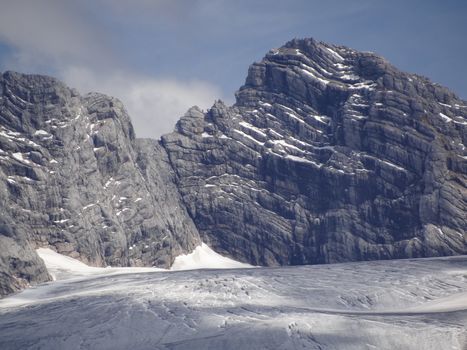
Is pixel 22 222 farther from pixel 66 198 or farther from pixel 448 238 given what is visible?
pixel 448 238

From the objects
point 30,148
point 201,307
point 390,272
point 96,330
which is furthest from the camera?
point 30,148

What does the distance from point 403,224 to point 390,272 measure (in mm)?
55746

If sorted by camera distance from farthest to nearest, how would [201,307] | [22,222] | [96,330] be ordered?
[22,222] < [201,307] < [96,330]

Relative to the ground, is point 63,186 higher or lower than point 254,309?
higher

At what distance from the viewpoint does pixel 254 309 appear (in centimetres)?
11662

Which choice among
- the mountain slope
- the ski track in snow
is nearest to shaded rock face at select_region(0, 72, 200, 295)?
the ski track in snow

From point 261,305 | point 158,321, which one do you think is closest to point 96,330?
point 158,321

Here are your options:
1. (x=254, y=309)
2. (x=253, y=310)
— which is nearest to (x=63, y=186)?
(x=254, y=309)

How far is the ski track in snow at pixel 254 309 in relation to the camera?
103 m

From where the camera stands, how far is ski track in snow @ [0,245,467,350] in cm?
10306

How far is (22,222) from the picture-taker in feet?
583

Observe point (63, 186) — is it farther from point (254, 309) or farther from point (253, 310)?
point (253, 310)

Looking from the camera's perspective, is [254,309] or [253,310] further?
[254,309]

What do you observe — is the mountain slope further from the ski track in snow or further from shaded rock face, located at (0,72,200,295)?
shaded rock face, located at (0,72,200,295)
